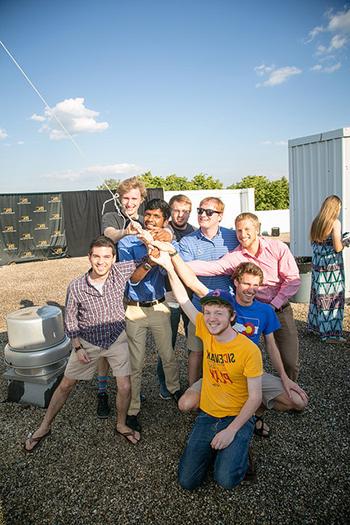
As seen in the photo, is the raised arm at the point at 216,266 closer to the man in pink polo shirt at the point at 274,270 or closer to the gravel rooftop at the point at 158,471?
the man in pink polo shirt at the point at 274,270

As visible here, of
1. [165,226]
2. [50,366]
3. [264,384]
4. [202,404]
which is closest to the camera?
[202,404]

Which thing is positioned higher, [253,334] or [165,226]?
[165,226]

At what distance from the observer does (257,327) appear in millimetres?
2838

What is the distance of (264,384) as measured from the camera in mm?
2834

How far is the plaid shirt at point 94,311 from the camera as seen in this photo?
2.97 metres

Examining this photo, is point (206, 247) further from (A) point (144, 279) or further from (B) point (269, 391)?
(B) point (269, 391)

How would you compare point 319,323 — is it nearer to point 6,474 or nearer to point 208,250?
point 208,250

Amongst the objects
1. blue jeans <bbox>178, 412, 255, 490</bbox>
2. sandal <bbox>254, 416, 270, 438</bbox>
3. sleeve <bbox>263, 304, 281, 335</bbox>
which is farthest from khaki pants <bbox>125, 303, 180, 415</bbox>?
sandal <bbox>254, 416, 270, 438</bbox>

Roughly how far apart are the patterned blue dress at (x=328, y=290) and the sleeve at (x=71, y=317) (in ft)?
11.1

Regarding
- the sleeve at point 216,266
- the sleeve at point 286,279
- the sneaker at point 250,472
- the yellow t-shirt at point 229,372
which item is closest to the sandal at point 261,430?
the sneaker at point 250,472

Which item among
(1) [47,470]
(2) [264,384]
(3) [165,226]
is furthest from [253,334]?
(1) [47,470]

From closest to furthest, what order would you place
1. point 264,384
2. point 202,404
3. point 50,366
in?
point 202,404
point 264,384
point 50,366

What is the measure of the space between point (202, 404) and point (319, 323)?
9.51 ft

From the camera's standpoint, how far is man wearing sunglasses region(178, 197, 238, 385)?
3145mm
